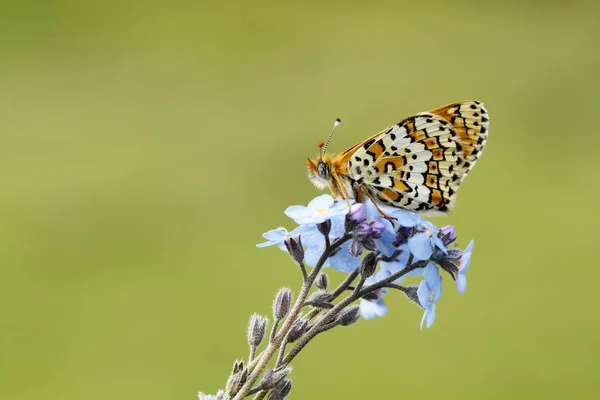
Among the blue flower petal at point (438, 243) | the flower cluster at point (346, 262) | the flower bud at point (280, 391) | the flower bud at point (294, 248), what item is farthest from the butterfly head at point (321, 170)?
the flower bud at point (280, 391)

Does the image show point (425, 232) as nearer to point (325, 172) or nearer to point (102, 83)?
point (325, 172)

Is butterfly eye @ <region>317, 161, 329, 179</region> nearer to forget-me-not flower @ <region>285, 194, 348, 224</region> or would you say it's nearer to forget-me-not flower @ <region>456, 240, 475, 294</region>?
forget-me-not flower @ <region>285, 194, 348, 224</region>

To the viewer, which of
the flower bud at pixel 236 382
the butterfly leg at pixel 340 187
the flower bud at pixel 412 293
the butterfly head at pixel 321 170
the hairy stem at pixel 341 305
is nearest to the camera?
the flower bud at pixel 236 382

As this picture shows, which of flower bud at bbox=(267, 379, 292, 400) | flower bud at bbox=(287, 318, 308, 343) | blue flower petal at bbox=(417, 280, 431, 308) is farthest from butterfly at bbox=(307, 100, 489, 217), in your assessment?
flower bud at bbox=(267, 379, 292, 400)

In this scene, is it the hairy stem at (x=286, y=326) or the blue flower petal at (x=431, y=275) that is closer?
the hairy stem at (x=286, y=326)

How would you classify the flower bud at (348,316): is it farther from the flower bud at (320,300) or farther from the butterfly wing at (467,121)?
the butterfly wing at (467,121)

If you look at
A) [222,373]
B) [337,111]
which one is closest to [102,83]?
[337,111]
